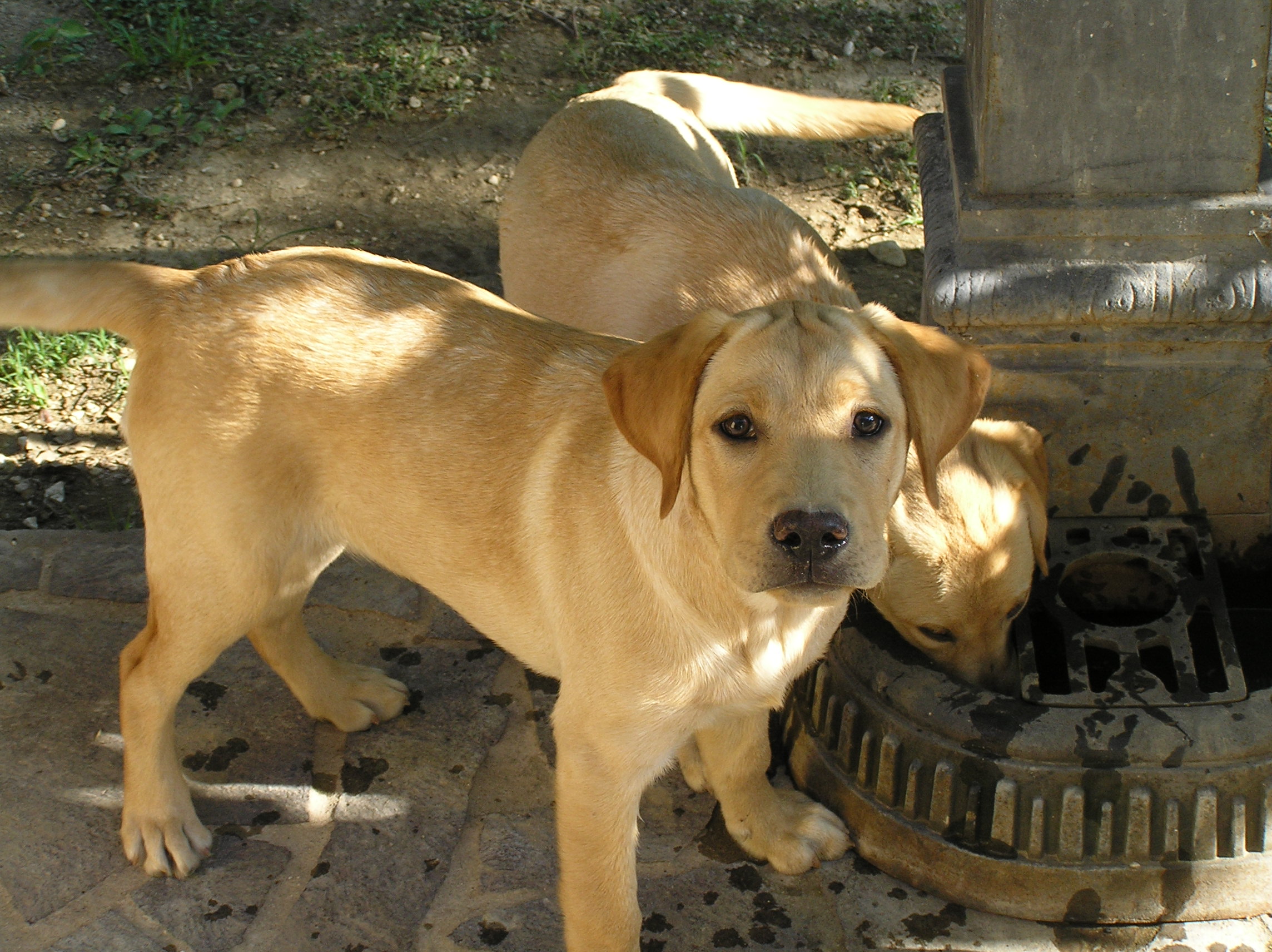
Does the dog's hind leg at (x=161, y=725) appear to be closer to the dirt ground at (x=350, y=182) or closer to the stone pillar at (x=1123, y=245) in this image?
the dirt ground at (x=350, y=182)

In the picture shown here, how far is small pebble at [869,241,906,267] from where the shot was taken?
19.6ft

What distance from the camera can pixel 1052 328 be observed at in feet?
11.7

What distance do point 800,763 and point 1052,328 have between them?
1455 mm

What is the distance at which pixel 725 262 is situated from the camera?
13.6 feet

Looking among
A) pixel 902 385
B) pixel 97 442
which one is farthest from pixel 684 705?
pixel 97 442

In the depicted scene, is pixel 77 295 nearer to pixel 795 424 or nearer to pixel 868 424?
pixel 795 424

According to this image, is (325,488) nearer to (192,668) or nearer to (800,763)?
(192,668)

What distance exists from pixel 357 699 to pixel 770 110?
2870mm

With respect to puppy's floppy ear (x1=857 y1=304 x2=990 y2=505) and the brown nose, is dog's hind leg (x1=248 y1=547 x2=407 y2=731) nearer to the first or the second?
the brown nose

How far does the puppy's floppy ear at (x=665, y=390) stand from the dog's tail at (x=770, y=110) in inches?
88.5

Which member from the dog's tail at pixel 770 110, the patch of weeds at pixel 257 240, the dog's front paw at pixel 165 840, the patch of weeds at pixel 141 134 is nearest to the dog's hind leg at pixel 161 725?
the dog's front paw at pixel 165 840

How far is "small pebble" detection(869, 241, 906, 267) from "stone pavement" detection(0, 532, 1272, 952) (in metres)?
2.90

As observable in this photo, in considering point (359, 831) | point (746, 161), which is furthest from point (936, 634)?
point (746, 161)

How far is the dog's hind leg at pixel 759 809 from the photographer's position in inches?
137
